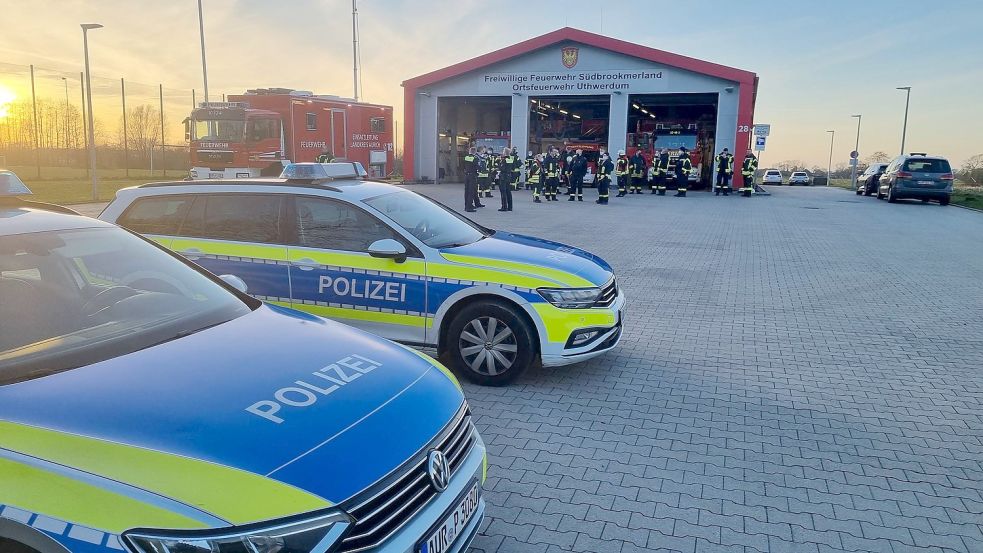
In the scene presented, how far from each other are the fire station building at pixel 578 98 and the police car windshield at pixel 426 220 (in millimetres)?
24736

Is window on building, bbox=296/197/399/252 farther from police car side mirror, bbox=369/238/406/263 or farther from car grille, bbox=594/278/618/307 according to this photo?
car grille, bbox=594/278/618/307

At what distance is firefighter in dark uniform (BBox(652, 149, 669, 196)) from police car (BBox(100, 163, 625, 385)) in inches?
907

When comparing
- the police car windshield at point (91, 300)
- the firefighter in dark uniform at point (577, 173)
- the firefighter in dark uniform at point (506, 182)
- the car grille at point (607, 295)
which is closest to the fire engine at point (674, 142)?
the firefighter in dark uniform at point (577, 173)

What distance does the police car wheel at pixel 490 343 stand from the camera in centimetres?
525

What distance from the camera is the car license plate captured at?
2363 mm

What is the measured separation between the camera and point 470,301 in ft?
17.6

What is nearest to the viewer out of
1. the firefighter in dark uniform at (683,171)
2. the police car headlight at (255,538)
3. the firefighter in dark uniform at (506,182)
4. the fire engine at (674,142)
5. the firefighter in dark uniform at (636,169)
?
the police car headlight at (255,538)

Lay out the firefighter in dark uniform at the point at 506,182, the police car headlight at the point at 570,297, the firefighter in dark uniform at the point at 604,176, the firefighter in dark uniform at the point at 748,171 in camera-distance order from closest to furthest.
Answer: the police car headlight at the point at 570,297
the firefighter in dark uniform at the point at 506,182
the firefighter in dark uniform at the point at 604,176
the firefighter in dark uniform at the point at 748,171

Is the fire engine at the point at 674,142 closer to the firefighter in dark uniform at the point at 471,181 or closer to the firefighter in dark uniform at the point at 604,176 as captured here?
the firefighter in dark uniform at the point at 604,176

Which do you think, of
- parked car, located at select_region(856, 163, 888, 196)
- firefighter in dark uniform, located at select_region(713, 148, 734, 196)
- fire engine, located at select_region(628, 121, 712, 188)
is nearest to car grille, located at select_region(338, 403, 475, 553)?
firefighter in dark uniform, located at select_region(713, 148, 734, 196)

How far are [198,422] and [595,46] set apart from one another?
29.7 metres

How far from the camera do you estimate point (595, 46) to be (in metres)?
29.4

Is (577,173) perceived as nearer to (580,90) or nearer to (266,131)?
(580,90)

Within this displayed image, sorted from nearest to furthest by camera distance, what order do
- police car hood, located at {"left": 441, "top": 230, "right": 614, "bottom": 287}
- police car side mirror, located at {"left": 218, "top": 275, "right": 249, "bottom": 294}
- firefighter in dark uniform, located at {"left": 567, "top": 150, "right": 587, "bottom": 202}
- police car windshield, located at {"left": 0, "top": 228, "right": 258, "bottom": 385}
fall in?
police car windshield, located at {"left": 0, "top": 228, "right": 258, "bottom": 385}, police car side mirror, located at {"left": 218, "top": 275, "right": 249, "bottom": 294}, police car hood, located at {"left": 441, "top": 230, "right": 614, "bottom": 287}, firefighter in dark uniform, located at {"left": 567, "top": 150, "right": 587, "bottom": 202}
